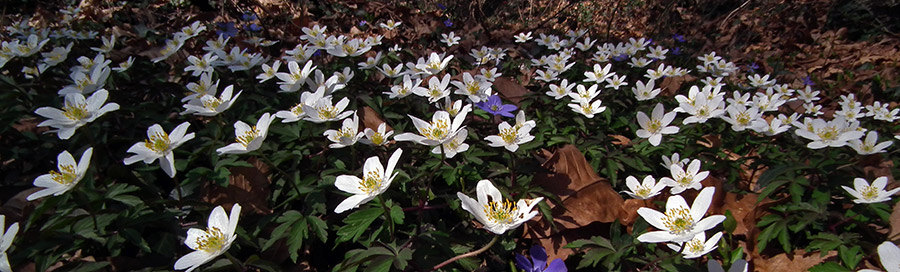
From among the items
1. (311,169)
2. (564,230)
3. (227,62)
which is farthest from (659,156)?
(227,62)

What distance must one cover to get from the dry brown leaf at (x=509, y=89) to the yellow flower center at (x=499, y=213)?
5.87 ft

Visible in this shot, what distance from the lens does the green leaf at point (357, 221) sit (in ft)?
5.46

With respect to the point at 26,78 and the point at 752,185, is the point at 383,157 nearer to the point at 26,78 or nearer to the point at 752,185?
the point at 752,185

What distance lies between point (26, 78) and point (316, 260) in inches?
109

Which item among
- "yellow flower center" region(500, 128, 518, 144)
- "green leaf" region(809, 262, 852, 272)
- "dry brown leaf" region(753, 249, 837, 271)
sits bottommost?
"dry brown leaf" region(753, 249, 837, 271)

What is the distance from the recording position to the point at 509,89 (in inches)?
135

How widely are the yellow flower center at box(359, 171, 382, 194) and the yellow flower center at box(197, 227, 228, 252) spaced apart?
0.53 metres

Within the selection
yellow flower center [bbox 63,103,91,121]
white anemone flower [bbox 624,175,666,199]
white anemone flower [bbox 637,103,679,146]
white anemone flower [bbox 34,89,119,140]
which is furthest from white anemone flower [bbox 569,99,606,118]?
yellow flower center [bbox 63,103,91,121]

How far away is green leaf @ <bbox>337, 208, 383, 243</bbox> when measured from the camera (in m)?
1.66

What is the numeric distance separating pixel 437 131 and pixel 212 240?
0.95 m

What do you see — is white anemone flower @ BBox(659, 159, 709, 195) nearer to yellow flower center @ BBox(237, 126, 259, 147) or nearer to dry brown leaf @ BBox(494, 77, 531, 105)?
dry brown leaf @ BBox(494, 77, 531, 105)

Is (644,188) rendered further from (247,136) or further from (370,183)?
(247,136)

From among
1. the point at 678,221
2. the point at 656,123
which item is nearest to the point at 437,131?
the point at 678,221

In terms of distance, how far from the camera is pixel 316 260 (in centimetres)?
190
